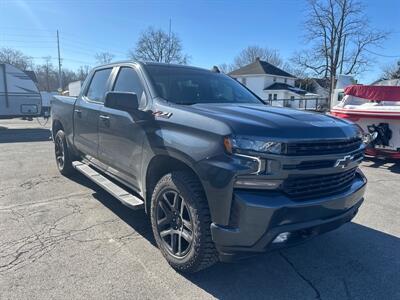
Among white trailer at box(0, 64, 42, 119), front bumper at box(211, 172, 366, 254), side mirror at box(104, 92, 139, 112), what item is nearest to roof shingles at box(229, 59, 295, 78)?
white trailer at box(0, 64, 42, 119)

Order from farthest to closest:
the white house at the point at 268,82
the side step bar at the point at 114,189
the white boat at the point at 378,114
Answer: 1. the white house at the point at 268,82
2. the white boat at the point at 378,114
3. the side step bar at the point at 114,189

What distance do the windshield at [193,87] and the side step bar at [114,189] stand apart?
117 cm

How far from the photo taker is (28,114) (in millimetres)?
15258

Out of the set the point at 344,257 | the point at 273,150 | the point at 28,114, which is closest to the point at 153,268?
the point at 273,150

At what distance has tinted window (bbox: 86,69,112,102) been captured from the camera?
4703 mm

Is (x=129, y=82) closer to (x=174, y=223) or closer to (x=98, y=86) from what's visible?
(x=98, y=86)

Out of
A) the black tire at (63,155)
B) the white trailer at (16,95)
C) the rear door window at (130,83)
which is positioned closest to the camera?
the rear door window at (130,83)

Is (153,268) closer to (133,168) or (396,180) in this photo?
(133,168)

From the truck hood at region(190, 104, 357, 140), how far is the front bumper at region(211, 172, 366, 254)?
0.46m

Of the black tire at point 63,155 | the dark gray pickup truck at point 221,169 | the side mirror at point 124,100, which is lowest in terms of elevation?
the black tire at point 63,155

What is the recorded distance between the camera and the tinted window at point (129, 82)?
→ 12.5ft

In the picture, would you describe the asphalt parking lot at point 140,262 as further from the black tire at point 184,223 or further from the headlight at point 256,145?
the headlight at point 256,145

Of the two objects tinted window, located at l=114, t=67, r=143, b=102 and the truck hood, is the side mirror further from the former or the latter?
the truck hood

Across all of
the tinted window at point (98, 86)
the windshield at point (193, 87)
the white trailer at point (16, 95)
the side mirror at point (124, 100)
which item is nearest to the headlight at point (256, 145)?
the windshield at point (193, 87)
